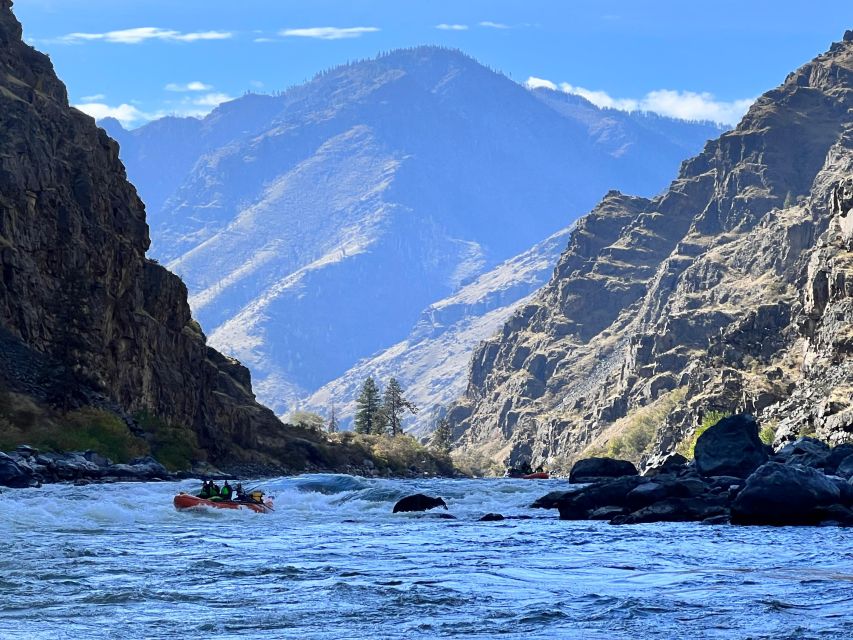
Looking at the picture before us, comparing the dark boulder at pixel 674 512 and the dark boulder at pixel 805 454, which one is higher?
the dark boulder at pixel 805 454

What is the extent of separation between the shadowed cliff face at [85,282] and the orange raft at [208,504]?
39.7 m

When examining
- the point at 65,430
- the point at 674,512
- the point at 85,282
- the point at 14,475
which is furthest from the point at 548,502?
the point at 85,282

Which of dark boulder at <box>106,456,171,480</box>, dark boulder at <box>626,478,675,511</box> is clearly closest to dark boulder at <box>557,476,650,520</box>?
dark boulder at <box>626,478,675,511</box>

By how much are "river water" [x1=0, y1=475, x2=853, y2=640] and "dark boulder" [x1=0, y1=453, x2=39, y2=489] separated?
10.2 metres

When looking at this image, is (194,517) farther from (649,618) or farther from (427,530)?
(649,618)

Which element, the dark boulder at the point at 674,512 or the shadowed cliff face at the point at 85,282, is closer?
the dark boulder at the point at 674,512

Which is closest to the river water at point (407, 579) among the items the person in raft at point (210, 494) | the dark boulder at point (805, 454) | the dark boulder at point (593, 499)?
the dark boulder at point (593, 499)

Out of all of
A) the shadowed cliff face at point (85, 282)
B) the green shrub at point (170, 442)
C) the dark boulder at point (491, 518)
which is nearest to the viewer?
the dark boulder at point (491, 518)

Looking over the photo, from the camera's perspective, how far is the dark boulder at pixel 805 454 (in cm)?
8616

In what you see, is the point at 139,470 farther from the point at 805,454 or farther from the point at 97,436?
the point at 805,454

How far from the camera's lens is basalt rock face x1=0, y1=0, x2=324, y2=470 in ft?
350

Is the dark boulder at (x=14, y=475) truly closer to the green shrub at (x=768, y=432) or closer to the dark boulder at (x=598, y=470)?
the dark boulder at (x=598, y=470)

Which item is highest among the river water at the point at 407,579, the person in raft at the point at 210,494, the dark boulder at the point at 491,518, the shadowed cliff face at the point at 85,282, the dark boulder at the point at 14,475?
the shadowed cliff face at the point at 85,282

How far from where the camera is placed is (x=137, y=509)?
198ft
